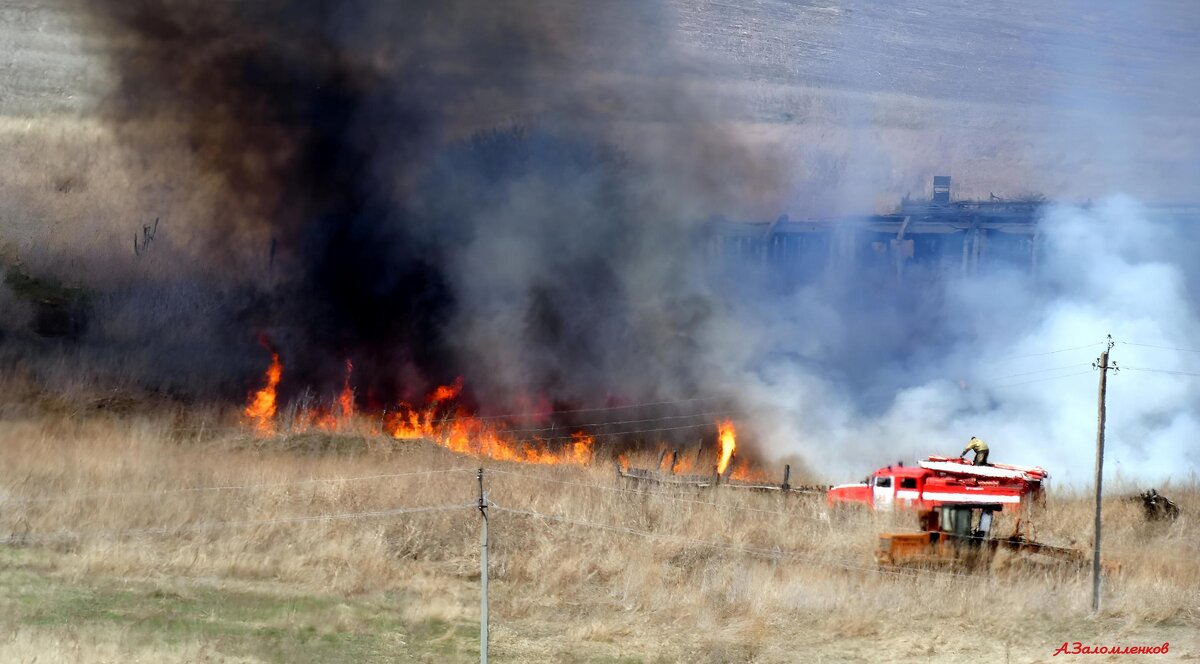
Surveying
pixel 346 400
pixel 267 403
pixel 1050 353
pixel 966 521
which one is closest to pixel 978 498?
pixel 966 521

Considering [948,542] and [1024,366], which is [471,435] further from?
[1024,366]

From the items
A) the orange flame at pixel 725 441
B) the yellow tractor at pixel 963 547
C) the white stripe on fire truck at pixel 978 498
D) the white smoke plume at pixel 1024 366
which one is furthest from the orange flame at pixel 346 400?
the yellow tractor at pixel 963 547

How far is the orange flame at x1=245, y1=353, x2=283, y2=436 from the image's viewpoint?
35.4 m

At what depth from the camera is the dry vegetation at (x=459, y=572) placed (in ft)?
70.0

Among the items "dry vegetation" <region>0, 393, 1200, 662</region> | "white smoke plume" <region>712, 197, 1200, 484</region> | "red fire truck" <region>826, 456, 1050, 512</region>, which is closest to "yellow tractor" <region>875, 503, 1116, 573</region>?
"dry vegetation" <region>0, 393, 1200, 662</region>

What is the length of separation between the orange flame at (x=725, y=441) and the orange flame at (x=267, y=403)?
11.9 meters

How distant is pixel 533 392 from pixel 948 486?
12.9m

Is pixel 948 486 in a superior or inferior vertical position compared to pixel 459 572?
superior

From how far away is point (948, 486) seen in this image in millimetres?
30625

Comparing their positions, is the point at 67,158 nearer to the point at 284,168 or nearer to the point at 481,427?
the point at 284,168

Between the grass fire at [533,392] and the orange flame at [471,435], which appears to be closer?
the grass fire at [533,392]

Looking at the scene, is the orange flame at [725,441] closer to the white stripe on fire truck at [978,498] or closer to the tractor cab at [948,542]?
the white stripe on fire truck at [978,498]

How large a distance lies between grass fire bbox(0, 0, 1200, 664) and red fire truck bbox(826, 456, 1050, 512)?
3.7 inches

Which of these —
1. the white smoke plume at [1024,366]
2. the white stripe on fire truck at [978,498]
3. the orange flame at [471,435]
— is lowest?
the white stripe on fire truck at [978,498]
